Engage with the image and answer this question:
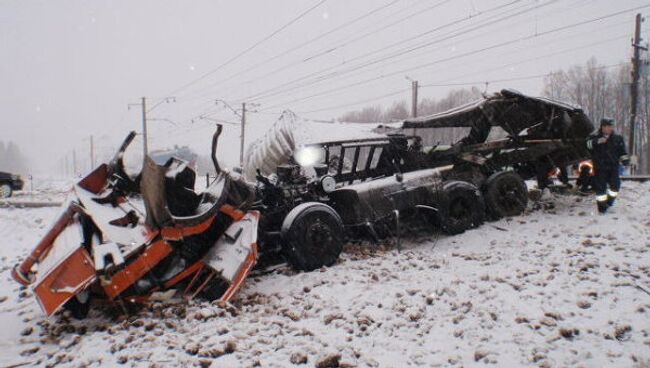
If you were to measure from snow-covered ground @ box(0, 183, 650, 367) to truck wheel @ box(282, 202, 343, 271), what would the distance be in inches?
8.0

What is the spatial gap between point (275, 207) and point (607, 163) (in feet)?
19.6

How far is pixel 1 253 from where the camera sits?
23.6 feet

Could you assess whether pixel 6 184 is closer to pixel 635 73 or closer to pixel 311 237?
pixel 311 237

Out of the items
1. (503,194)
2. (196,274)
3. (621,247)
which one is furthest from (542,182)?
(196,274)

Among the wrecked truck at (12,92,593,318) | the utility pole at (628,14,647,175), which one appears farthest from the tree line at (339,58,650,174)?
the wrecked truck at (12,92,593,318)

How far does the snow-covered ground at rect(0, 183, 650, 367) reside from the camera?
124 inches

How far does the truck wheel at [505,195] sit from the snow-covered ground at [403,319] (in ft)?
5.42

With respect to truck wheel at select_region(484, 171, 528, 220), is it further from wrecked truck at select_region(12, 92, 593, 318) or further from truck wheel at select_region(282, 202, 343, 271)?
truck wheel at select_region(282, 202, 343, 271)

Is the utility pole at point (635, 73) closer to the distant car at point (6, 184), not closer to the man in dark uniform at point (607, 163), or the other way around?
the man in dark uniform at point (607, 163)

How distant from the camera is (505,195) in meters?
7.64

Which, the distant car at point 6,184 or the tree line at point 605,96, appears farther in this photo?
the tree line at point 605,96

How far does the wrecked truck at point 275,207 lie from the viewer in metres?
4.24

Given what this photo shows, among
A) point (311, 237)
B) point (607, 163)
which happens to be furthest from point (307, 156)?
point (607, 163)

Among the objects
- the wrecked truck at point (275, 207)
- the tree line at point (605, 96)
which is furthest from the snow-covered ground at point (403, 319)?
the tree line at point (605, 96)
